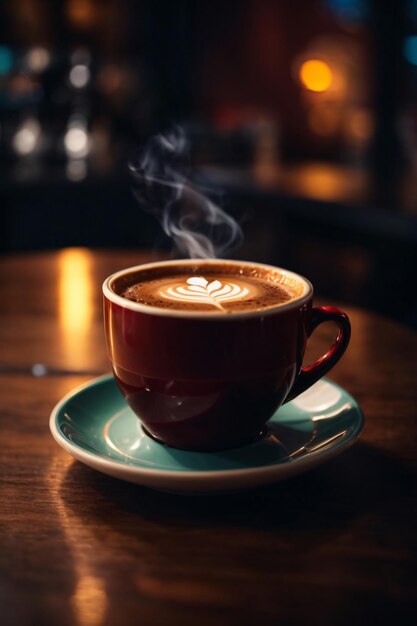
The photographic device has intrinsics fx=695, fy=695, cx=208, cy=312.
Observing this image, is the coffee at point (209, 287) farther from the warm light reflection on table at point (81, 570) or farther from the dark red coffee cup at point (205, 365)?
the warm light reflection on table at point (81, 570)

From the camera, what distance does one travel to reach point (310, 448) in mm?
Answer: 632

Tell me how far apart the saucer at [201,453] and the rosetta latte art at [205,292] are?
0.43 ft

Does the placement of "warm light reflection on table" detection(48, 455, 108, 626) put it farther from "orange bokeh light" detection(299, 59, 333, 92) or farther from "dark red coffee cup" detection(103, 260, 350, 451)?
"orange bokeh light" detection(299, 59, 333, 92)

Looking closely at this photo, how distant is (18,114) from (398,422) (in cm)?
326

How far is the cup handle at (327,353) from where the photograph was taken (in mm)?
669

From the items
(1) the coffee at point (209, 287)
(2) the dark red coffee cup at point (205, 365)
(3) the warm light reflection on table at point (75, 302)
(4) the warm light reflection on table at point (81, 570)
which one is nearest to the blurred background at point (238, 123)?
(3) the warm light reflection on table at point (75, 302)

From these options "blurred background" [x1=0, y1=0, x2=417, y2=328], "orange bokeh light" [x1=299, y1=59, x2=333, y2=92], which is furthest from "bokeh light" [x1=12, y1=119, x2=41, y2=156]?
"orange bokeh light" [x1=299, y1=59, x2=333, y2=92]

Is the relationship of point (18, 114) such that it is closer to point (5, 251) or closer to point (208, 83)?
point (5, 251)

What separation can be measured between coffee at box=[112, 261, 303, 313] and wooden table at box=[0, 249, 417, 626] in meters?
0.16

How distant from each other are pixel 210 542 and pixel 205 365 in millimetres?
146

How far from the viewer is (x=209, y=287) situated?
2.40 feet

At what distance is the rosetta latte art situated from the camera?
689mm

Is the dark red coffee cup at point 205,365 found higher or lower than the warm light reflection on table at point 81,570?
higher

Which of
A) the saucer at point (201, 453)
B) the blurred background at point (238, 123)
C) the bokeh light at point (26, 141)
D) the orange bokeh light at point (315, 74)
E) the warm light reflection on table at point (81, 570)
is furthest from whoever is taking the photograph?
Answer: the orange bokeh light at point (315, 74)
